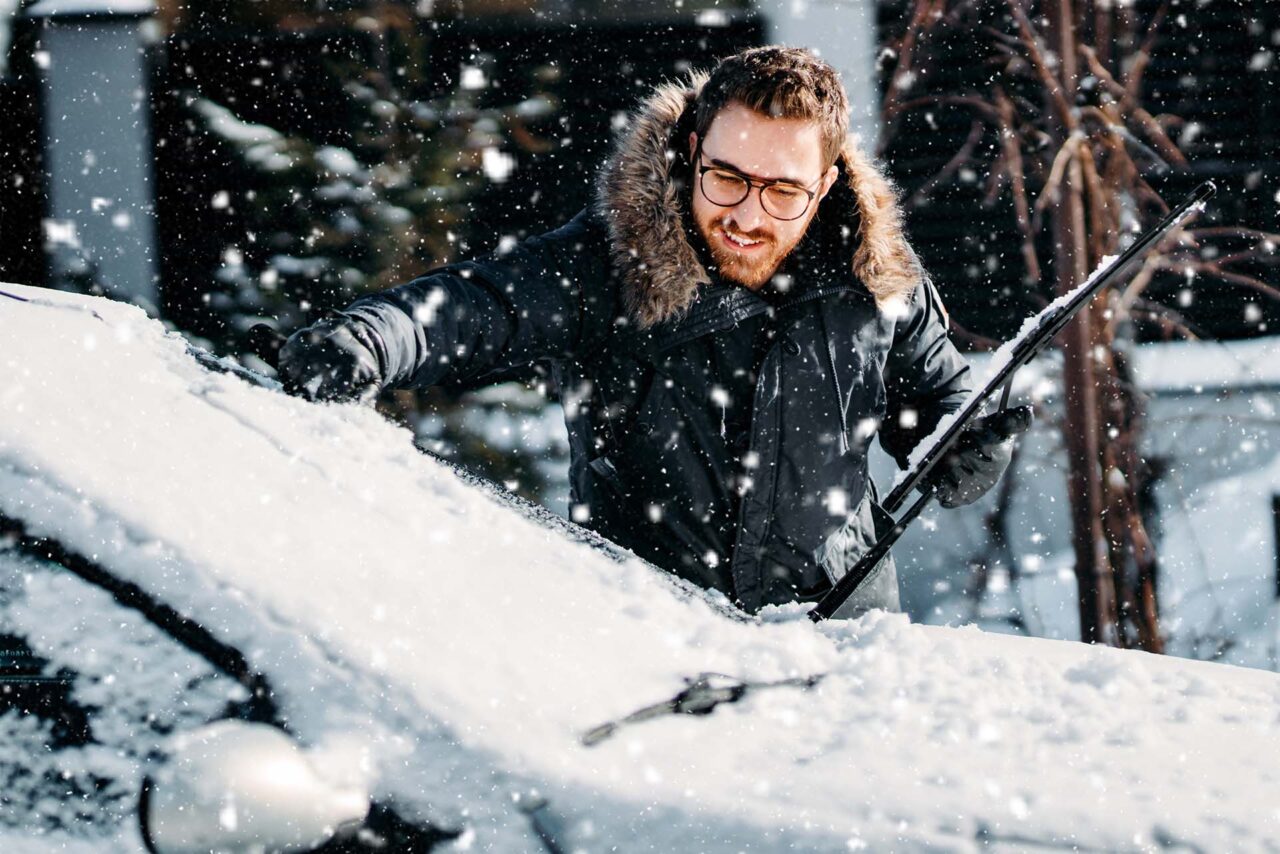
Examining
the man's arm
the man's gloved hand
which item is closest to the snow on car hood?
the man's arm

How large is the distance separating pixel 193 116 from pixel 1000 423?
5.17m

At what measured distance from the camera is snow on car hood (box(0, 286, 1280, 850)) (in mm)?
1070

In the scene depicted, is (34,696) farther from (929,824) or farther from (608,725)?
(929,824)

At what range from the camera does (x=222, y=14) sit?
619 cm

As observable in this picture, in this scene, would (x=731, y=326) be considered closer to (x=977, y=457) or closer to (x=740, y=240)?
(x=740, y=240)

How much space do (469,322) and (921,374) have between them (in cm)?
122

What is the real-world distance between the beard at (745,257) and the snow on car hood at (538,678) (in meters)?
1.05

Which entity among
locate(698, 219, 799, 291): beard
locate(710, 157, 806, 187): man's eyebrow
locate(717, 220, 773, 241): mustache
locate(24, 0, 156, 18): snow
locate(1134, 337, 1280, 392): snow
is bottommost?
locate(1134, 337, 1280, 392): snow

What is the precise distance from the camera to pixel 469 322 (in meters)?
2.23

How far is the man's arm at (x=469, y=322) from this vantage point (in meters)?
1.75

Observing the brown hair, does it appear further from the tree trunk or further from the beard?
the tree trunk

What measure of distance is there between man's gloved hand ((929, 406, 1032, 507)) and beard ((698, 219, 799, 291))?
1.87 feet

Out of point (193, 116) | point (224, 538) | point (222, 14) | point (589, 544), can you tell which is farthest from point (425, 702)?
point (222, 14)

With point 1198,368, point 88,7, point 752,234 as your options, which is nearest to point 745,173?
point 752,234
